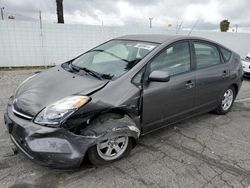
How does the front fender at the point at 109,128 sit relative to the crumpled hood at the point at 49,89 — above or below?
below

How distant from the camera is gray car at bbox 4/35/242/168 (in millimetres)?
2396

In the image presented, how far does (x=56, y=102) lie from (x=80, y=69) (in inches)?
37.7

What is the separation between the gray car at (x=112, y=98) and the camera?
240cm

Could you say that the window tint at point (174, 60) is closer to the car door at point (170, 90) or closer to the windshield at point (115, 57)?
the car door at point (170, 90)

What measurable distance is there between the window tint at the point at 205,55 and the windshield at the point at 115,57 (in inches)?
36.9

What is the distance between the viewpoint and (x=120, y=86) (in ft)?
9.07

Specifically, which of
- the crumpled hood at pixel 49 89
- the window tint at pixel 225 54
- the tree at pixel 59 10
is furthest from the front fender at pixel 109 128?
the tree at pixel 59 10

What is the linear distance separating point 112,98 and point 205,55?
219 centimetres

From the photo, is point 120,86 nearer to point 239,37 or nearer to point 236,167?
point 236,167

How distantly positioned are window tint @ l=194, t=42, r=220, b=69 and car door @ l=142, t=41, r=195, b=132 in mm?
239

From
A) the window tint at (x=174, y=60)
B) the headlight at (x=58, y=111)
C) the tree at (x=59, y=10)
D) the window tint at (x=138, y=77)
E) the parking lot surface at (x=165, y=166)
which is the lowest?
the parking lot surface at (x=165, y=166)

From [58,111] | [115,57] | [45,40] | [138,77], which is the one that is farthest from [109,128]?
[45,40]

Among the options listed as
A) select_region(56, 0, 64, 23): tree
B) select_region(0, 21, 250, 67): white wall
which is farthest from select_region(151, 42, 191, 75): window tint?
select_region(56, 0, 64, 23): tree

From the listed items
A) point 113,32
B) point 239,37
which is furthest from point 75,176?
point 239,37
